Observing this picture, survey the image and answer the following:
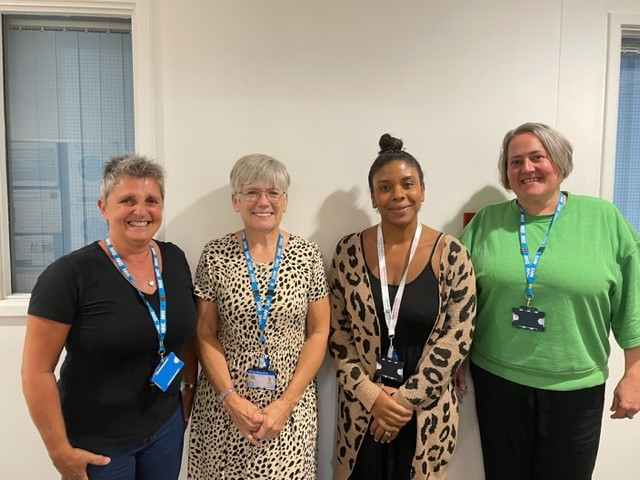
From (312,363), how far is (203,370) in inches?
17.3

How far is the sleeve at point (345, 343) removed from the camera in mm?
1636

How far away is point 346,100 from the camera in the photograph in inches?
76.9

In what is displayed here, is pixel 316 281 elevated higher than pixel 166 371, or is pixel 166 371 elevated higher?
pixel 316 281

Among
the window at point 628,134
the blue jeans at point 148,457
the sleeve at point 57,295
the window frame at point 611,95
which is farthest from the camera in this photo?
the window at point 628,134

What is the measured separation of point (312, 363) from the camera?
1648 millimetres

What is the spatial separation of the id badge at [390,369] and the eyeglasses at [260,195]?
0.78 m

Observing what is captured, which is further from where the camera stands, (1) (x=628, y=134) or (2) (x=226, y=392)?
(1) (x=628, y=134)

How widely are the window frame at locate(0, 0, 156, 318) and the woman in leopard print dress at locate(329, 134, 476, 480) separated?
111 centimetres

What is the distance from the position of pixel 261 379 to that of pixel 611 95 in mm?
2204

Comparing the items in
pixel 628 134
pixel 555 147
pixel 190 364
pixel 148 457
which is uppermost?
pixel 628 134

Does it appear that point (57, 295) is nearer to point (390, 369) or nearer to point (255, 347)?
point (255, 347)

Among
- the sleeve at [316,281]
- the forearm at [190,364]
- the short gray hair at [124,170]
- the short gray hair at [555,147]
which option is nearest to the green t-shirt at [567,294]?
the short gray hair at [555,147]

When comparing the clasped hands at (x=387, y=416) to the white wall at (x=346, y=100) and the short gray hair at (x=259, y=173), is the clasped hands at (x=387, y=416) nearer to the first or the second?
the white wall at (x=346, y=100)

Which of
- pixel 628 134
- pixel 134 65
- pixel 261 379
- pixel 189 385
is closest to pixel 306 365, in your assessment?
pixel 261 379
